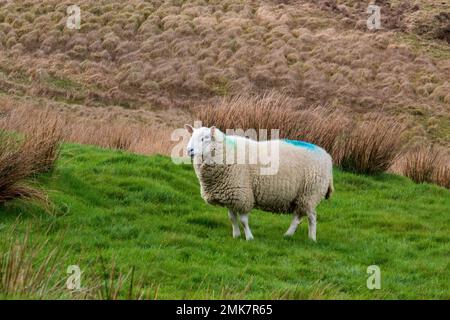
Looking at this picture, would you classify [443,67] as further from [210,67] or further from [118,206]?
[118,206]

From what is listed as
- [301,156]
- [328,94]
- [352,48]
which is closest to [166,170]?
[301,156]

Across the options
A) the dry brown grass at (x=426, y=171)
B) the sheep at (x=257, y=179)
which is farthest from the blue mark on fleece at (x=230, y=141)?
the dry brown grass at (x=426, y=171)

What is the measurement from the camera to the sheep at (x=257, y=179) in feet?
29.3

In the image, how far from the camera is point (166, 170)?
39.7ft

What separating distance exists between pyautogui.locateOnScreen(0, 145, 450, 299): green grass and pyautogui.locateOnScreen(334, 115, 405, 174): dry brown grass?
4.49 feet

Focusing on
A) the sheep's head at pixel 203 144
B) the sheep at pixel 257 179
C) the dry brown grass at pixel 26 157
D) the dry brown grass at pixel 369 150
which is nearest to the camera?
the sheep's head at pixel 203 144

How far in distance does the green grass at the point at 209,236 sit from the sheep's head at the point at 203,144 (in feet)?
3.42

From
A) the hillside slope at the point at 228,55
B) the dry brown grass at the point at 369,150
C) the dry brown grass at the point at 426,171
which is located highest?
the dry brown grass at the point at 369,150

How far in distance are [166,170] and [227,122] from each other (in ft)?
9.51

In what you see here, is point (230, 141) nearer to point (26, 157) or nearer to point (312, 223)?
point (312, 223)

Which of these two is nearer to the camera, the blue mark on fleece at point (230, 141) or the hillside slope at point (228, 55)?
the blue mark on fleece at point (230, 141)

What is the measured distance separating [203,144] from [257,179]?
925 mm

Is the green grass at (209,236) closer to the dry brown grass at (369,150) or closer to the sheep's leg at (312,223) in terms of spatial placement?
the sheep's leg at (312,223)

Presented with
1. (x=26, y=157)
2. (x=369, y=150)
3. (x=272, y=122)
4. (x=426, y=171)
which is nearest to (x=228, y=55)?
(x=272, y=122)
